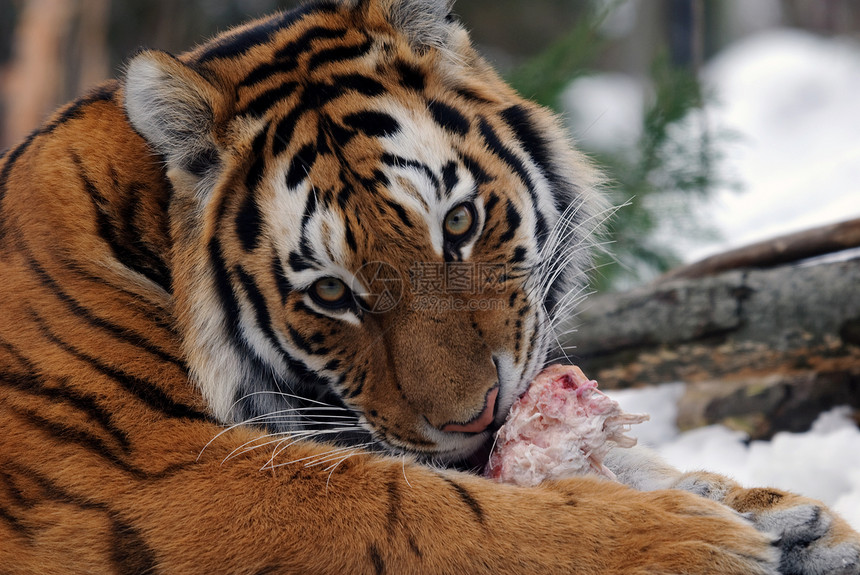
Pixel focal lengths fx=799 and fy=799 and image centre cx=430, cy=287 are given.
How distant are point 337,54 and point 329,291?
491 mm

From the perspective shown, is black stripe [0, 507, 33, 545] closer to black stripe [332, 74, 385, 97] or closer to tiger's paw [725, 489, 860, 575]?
black stripe [332, 74, 385, 97]

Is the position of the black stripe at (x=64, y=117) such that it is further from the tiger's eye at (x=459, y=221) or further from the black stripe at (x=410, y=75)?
the tiger's eye at (x=459, y=221)

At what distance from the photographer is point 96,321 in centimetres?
143

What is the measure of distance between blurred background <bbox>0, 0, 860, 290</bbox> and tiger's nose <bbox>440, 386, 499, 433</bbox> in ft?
2.69

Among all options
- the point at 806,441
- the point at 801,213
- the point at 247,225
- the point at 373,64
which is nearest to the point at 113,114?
the point at 247,225

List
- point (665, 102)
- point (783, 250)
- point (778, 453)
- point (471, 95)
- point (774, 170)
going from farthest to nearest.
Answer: point (774, 170) → point (665, 102) → point (783, 250) → point (778, 453) → point (471, 95)

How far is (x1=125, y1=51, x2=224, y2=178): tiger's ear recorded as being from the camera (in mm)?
1408

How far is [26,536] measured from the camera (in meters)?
1.33

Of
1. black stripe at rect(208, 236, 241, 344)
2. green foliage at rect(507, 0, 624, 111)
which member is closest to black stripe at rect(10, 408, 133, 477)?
black stripe at rect(208, 236, 241, 344)

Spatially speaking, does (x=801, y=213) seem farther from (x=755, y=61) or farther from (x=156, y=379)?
(x=755, y=61)

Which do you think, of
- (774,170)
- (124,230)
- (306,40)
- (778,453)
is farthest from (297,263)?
(774,170)

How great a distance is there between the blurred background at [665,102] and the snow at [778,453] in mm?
737

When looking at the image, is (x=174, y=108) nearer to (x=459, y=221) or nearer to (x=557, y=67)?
(x=459, y=221)

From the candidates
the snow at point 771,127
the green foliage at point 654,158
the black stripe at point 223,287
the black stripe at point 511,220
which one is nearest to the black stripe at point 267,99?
the black stripe at point 223,287
